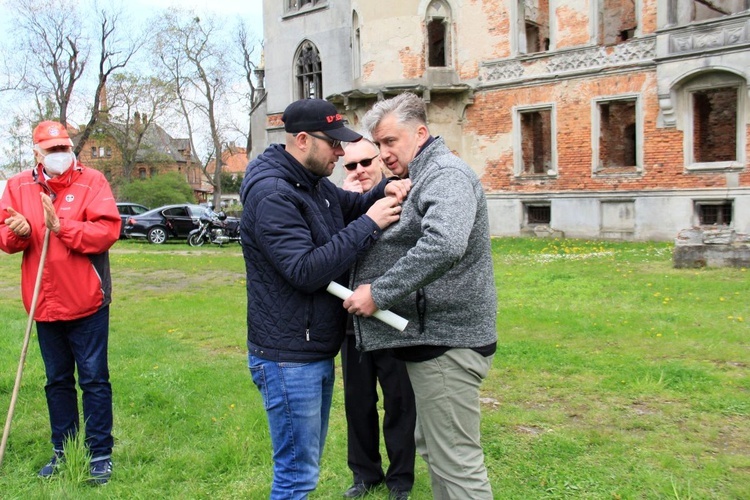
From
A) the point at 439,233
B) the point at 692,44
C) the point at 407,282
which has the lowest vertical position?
the point at 407,282

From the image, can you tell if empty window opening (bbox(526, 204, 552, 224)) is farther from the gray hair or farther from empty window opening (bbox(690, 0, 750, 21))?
the gray hair

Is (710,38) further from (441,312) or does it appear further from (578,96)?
(441,312)

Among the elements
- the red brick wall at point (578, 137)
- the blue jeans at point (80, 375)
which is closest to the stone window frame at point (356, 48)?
the red brick wall at point (578, 137)

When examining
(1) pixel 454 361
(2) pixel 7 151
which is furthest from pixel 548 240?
(2) pixel 7 151

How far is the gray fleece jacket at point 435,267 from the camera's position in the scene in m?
2.75

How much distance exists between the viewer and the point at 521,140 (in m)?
21.9

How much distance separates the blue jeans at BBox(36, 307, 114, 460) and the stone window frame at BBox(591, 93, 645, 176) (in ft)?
58.0

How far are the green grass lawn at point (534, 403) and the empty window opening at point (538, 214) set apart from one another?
1090 centimetres

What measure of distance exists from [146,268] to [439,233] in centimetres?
1500

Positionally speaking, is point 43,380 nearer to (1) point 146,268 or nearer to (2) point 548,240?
(1) point 146,268

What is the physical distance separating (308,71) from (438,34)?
19.1 feet

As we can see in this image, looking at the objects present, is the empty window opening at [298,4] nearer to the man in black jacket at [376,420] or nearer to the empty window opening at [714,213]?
the empty window opening at [714,213]

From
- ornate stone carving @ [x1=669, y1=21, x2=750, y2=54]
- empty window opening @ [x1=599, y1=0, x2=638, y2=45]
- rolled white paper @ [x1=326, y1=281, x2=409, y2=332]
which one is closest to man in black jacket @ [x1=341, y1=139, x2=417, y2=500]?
rolled white paper @ [x1=326, y1=281, x2=409, y2=332]

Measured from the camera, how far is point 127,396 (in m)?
5.77
